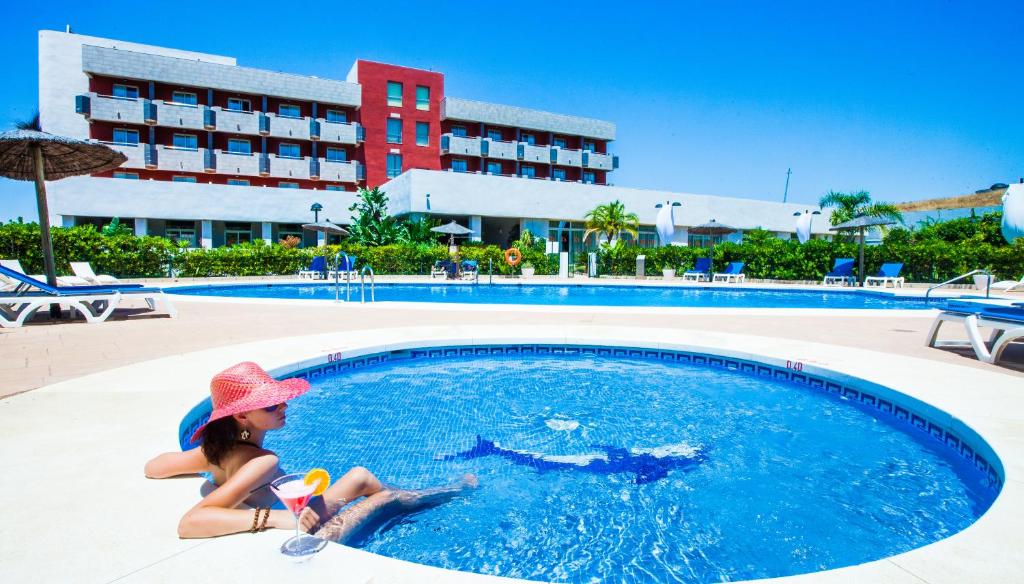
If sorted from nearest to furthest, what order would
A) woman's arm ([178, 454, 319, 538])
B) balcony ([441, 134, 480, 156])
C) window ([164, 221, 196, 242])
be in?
woman's arm ([178, 454, 319, 538]), window ([164, 221, 196, 242]), balcony ([441, 134, 480, 156])

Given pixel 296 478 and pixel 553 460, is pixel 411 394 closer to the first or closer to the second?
pixel 553 460

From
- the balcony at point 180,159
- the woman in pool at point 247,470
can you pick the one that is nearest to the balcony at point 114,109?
the balcony at point 180,159

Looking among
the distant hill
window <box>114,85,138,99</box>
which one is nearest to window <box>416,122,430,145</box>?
window <box>114,85,138,99</box>

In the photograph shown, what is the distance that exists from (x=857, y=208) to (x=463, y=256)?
2899 centimetres

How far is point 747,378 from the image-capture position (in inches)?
247

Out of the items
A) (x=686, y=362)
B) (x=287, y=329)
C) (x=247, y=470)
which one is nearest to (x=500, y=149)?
(x=287, y=329)

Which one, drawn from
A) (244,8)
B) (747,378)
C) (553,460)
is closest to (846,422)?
(747,378)

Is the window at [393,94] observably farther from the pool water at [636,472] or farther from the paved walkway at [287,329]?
the pool water at [636,472]

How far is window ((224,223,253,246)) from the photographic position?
94.6 feet

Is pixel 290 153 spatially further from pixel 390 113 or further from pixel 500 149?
pixel 500 149

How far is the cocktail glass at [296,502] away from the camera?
1993mm

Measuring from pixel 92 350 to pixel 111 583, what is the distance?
576cm

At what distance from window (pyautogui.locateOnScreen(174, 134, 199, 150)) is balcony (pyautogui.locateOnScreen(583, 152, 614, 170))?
26.6m

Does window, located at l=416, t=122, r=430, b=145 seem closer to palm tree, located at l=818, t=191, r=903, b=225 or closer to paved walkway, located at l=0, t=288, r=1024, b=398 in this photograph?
paved walkway, located at l=0, t=288, r=1024, b=398
